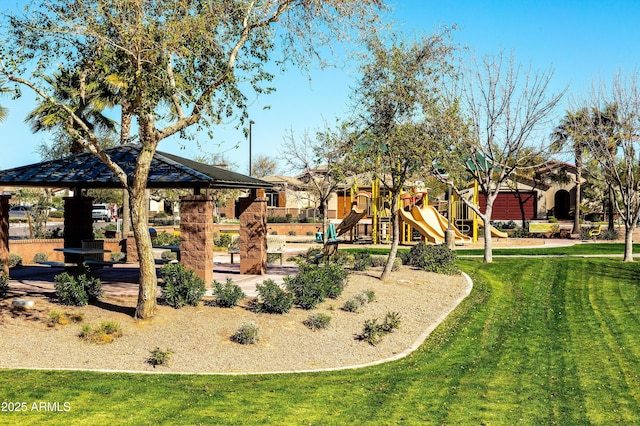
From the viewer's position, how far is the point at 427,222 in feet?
116

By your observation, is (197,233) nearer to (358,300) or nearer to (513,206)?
(358,300)

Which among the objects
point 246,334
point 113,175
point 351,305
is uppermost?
point 113,175

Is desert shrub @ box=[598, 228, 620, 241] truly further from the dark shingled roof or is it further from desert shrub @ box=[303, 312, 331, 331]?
desert shrub @ box=[303, 312, 331, 331]

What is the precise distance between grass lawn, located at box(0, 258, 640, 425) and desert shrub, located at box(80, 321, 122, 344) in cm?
156

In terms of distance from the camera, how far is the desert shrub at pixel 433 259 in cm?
2287

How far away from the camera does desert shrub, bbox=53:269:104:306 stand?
47.4 feet

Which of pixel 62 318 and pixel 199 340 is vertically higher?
pixel 62 318

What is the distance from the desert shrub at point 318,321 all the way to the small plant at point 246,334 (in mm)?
1471

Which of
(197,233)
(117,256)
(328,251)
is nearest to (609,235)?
(328,251)

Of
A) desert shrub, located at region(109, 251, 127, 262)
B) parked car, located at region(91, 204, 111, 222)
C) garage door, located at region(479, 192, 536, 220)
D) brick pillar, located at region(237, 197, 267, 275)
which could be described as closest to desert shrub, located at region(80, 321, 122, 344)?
brick pillar, located at region(237, 197, 267, 275)

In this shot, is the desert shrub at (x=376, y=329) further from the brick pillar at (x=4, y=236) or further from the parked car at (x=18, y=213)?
the parked car at (x=18, y=213)

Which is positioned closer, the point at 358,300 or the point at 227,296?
the point at 227,296

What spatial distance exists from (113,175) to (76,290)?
3769mm

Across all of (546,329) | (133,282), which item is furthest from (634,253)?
(133,282)
